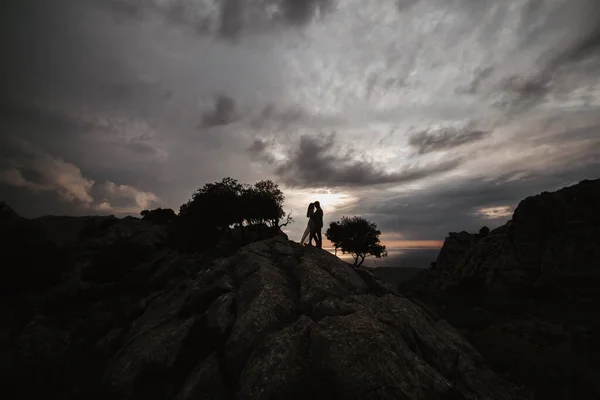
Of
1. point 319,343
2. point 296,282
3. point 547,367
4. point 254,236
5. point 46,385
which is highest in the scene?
point 254,236

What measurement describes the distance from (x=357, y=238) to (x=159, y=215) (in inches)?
2226

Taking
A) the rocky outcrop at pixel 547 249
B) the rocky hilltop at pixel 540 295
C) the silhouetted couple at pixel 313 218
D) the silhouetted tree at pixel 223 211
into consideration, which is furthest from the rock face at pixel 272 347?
the rocky outcrop at pixel 547 249

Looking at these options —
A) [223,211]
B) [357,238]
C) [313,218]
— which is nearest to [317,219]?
[313,218]

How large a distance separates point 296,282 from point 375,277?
6.54 meters

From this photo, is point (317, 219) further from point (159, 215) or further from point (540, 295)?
point (159, 215)

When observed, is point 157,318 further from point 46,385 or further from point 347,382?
point 347,382

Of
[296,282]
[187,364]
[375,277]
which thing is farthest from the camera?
[375,277]

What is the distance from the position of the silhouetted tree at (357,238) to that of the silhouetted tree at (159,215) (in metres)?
45.0

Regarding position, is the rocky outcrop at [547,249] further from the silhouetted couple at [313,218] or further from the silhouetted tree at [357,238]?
the silhouetted couple at [313,218]

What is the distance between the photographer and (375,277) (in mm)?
18078

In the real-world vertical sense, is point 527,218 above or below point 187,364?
above

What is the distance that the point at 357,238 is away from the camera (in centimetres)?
7619

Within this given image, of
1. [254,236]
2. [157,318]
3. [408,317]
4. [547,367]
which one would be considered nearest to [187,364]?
[157,318]

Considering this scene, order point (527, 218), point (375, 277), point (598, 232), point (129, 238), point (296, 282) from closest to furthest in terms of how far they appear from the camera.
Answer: point (296, 282)
point (375, 277)
point (598, 232)
point (527, 218)
point (129, 238)
